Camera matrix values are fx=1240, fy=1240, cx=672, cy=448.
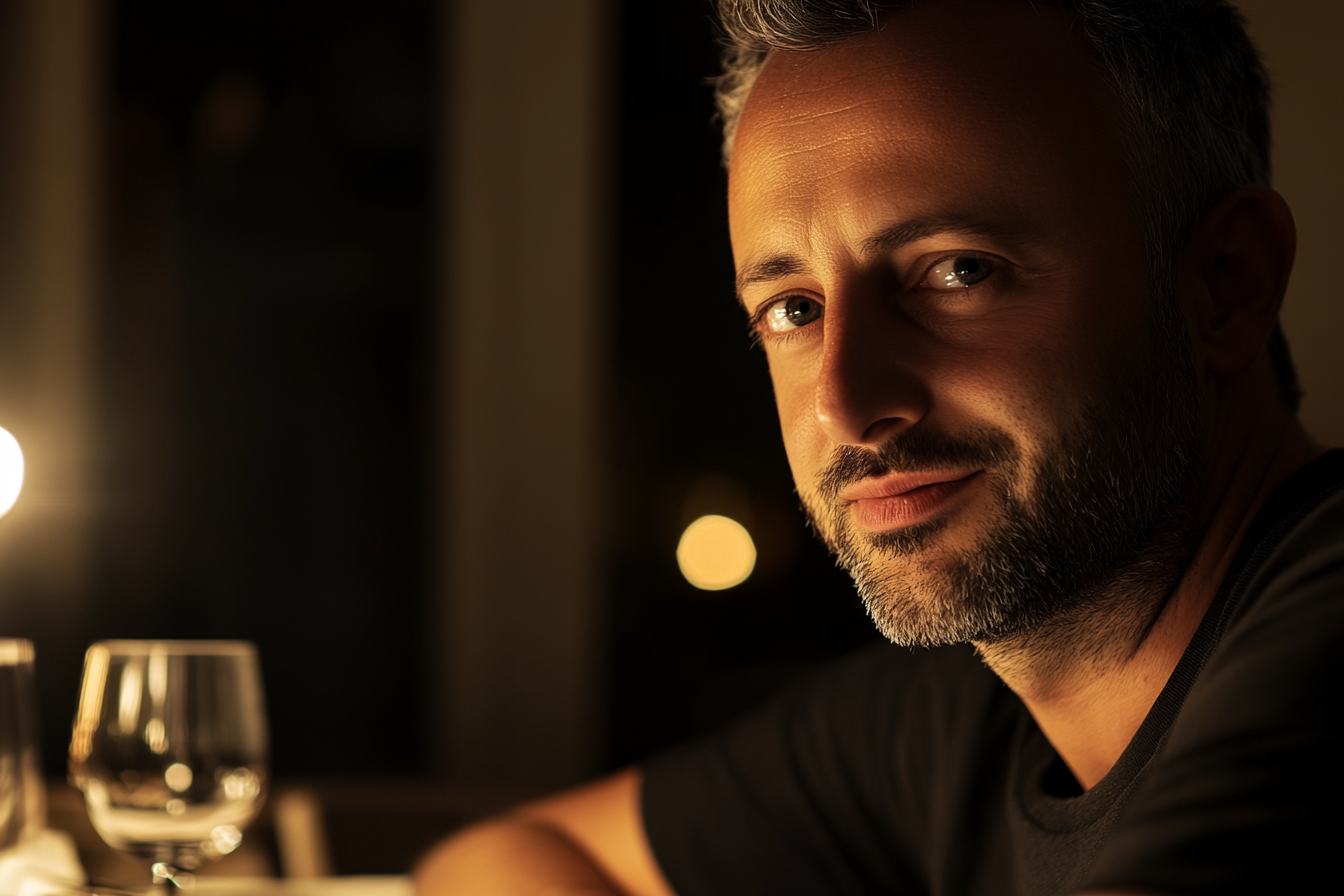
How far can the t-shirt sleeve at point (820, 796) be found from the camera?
1316 millimetres

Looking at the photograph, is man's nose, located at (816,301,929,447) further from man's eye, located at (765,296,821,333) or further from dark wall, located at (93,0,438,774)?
dark wall, located at (93,0,438,774)

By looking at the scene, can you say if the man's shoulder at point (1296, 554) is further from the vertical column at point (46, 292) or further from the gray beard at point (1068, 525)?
the vertical column at point (46, 292)

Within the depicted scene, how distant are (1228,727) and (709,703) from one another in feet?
8.46

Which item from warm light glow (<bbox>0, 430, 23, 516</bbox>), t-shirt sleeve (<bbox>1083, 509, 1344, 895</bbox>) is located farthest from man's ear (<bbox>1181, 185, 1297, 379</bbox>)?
warm light glow (<bbox>0, 430, 23, 516</bbox>)

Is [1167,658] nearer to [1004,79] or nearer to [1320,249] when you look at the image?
[1004,79]

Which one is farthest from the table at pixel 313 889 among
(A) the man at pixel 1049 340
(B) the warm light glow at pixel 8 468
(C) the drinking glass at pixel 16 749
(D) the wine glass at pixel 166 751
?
(A) the man at pixel 1049 340

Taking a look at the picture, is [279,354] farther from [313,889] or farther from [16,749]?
[16,749]

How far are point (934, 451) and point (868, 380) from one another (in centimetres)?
7

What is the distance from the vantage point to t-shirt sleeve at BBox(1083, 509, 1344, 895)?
1.80ft

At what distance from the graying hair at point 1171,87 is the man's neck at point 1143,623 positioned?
0.14 m

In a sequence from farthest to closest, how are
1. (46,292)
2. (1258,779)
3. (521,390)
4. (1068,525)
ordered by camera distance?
(521,390) < (46,292) < (1068,525) < (1258,779)

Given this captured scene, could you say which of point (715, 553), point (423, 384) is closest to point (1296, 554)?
point (715, 553)

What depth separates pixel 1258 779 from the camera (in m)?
0.57

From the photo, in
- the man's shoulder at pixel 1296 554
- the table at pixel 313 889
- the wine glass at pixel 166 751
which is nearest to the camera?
the man's shoulder at pixel 1296 554
